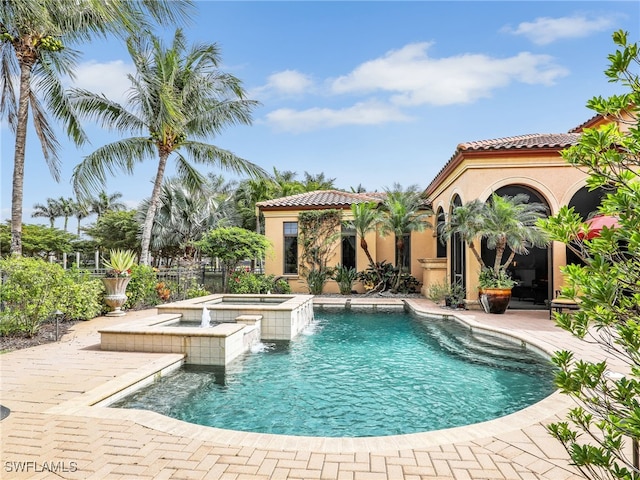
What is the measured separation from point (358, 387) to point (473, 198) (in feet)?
28.6

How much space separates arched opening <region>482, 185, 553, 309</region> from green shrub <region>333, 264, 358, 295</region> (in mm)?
5538

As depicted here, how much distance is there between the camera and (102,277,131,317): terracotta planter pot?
35.6 ft

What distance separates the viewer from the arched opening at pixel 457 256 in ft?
43.3

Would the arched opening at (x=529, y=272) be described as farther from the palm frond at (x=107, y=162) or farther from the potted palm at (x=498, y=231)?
the palm frond at (x=107, y=162)

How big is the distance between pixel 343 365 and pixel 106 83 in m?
14.7

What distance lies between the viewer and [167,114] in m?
13.3

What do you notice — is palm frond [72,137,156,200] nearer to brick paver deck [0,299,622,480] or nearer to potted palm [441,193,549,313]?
brick paver deck [0,299,622,480]

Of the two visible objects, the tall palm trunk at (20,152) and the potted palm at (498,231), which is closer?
the tall palm trunk at (20,152)

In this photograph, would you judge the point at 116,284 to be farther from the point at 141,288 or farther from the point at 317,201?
the point at 317,201

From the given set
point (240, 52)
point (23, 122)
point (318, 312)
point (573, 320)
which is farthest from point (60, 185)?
point (573, 320)

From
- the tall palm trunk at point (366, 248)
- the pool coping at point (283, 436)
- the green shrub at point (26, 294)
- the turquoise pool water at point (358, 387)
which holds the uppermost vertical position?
the tall palm trunk at point (366, 248)

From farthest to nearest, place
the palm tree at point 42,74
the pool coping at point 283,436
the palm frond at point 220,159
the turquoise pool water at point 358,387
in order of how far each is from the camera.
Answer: the palm frond at point 220,159
the palm tree at point 42,74
the turquoise pool water at point 358,387
the pool coping at point 283,436

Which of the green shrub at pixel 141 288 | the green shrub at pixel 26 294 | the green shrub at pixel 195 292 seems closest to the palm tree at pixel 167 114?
the green shrub at pixel 141 288

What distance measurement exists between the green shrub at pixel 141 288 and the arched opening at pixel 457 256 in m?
10.8
